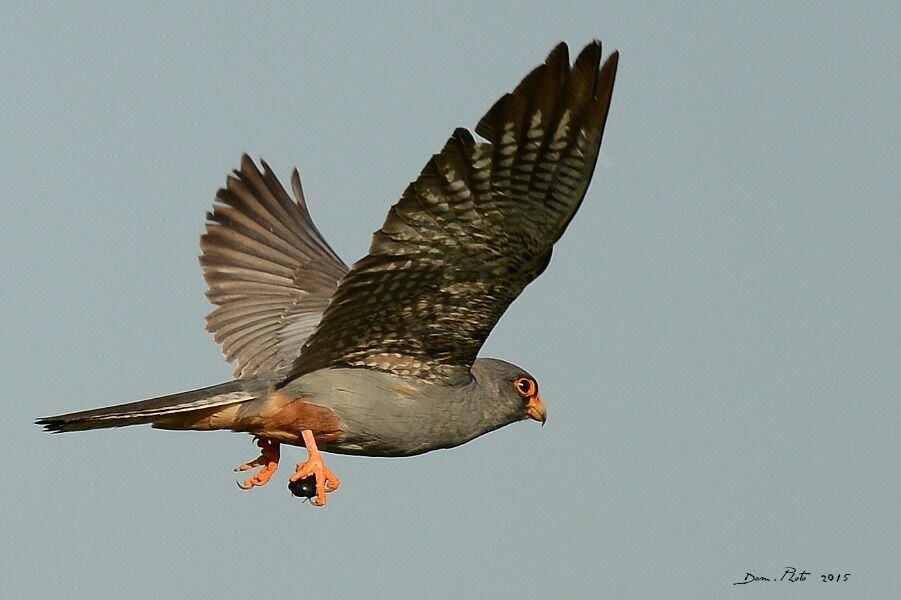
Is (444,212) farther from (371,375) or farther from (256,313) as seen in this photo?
(256,313)

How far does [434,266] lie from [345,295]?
658 mm

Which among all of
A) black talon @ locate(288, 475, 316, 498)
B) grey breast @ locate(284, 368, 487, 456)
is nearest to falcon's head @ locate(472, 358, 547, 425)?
grey breast @ locate(284, 368, 487, 456)

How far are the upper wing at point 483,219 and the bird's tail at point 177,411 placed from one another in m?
0.72

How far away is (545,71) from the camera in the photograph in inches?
324

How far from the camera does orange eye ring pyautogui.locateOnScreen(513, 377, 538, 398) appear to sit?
443 inches

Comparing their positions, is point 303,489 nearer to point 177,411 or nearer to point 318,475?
point 318,475

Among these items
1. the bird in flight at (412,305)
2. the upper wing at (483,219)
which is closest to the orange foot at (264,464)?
the bird in flight at (412,305)

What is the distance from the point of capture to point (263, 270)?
13.4 metres

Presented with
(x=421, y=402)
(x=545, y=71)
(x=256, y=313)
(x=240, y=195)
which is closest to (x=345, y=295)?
(x=421, y=402)

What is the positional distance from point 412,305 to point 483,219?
108 cm

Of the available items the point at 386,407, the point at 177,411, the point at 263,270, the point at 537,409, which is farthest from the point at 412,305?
Result: the point at 263,270

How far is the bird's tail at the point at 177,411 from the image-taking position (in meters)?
9.68

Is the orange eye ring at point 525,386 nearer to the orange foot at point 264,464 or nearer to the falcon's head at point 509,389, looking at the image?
the falcon's head at point 509,389

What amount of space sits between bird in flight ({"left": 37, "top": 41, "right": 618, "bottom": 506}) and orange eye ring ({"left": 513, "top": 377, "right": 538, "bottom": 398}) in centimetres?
1
